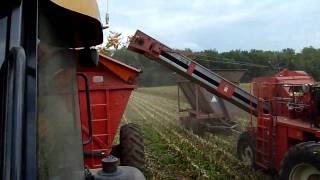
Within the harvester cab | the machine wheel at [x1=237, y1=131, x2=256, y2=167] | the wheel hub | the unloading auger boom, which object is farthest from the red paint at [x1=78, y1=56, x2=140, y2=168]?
the harvester cab

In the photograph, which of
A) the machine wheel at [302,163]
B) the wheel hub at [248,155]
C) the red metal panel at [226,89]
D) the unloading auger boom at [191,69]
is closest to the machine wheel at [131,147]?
the machine wheel at [302,163]

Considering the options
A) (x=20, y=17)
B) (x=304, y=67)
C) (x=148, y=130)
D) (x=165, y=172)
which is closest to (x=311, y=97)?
(x=165, y=172)

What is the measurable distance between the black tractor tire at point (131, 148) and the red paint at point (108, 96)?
20 centimetres

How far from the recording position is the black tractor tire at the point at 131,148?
5.81 metres

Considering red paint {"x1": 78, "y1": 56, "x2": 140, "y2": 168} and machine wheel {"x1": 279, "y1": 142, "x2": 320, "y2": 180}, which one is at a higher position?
red paint {"x1": 78, "y1": 56, "x2": 140, "y2": 168}

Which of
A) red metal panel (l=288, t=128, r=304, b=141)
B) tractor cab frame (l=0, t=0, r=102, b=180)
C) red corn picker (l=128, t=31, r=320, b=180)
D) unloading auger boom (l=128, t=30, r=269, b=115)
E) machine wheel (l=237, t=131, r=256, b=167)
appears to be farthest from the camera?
unloading auger boom (l=128, t=30, r=269, b=115)

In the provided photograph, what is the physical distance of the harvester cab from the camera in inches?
48.8

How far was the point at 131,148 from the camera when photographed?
19.4 feet

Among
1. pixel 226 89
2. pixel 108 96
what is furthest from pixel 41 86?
pixel 226 89

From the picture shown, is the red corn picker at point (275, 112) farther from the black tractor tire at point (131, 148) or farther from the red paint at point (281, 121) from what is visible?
the black tractor tire at point (131, 148)

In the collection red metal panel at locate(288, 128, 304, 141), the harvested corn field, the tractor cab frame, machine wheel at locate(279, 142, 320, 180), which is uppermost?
the tractor cab frame

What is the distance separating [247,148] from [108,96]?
3.36m

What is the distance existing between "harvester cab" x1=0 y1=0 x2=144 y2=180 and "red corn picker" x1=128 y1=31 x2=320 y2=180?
12.8ft

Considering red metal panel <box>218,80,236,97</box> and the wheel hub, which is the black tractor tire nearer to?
the wheel hub
